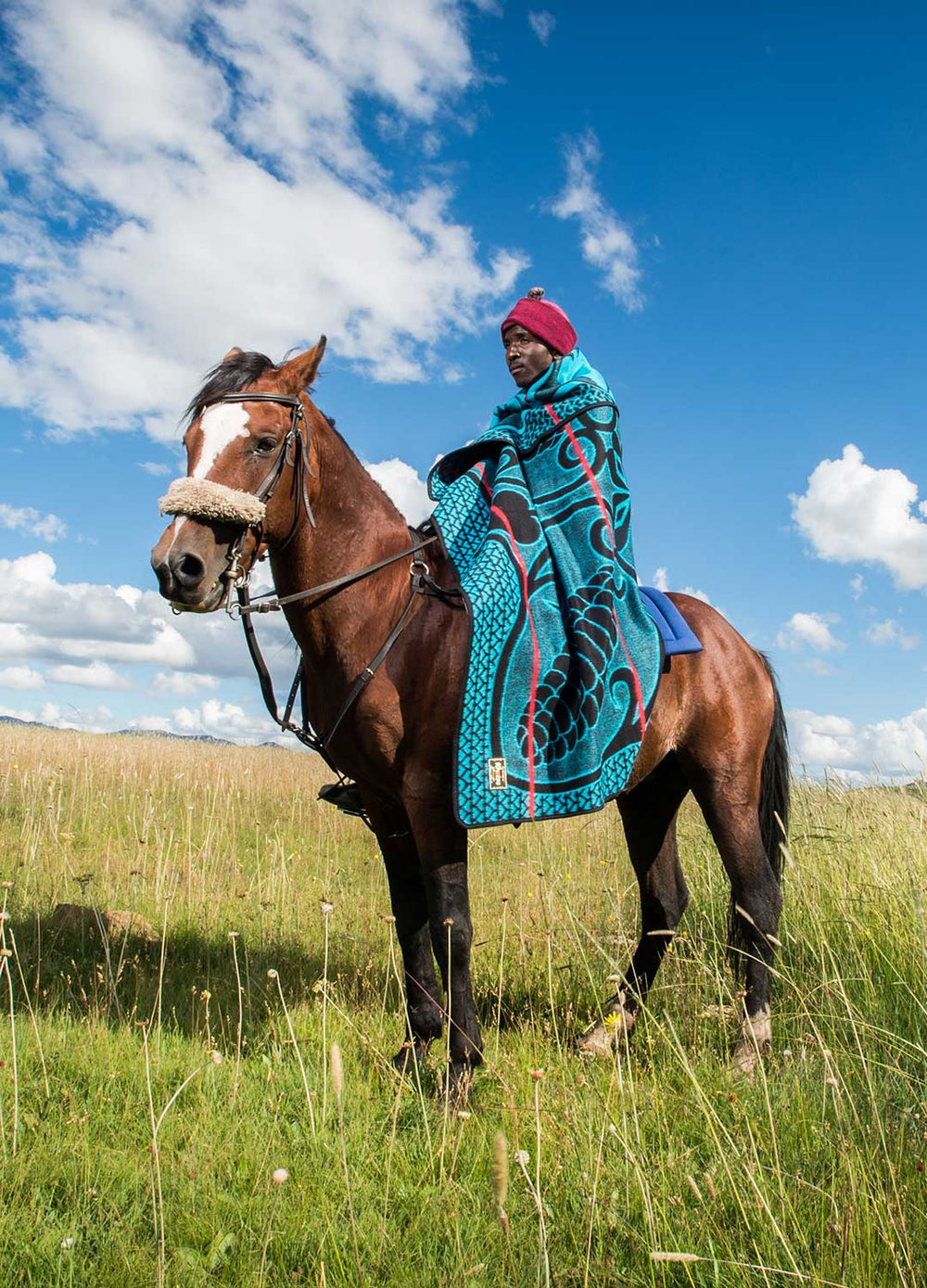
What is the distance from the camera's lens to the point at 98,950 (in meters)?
5.19

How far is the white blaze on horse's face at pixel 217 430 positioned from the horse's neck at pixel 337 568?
394 mm

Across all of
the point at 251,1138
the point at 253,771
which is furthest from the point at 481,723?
the point at 253,771

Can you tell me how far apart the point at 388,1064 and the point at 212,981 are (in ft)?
5.68

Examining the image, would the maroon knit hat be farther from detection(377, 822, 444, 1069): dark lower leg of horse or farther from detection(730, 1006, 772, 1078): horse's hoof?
detection(730, 1006, 772, 1078): horse's hoof

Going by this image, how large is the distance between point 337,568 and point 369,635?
33cm

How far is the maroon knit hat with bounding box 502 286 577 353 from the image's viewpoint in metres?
4.44

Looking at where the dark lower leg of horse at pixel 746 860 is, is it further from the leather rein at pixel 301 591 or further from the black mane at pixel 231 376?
the black mane at pixel 231 376

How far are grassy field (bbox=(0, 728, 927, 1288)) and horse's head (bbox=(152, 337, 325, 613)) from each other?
1.49 m

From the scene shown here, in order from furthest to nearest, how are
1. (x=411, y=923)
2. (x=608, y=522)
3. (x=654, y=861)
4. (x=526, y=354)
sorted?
(x=654, y=861) → (x=526, y=354) → (x=608, y=522) → (x=411, y=923)

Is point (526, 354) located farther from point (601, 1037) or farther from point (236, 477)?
point (601, 1037)

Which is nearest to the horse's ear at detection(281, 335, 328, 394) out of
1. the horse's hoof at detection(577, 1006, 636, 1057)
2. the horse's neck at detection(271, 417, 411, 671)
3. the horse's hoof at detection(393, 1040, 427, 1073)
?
the horse's neck at detection(271, 417, 411, 671)

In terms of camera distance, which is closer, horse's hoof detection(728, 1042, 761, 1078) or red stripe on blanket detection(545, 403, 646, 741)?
horse's hoof detection(728, 1042, 761, 1078)

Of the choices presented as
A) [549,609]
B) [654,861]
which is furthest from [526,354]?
[654,861]

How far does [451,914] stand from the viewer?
3.40 meters
